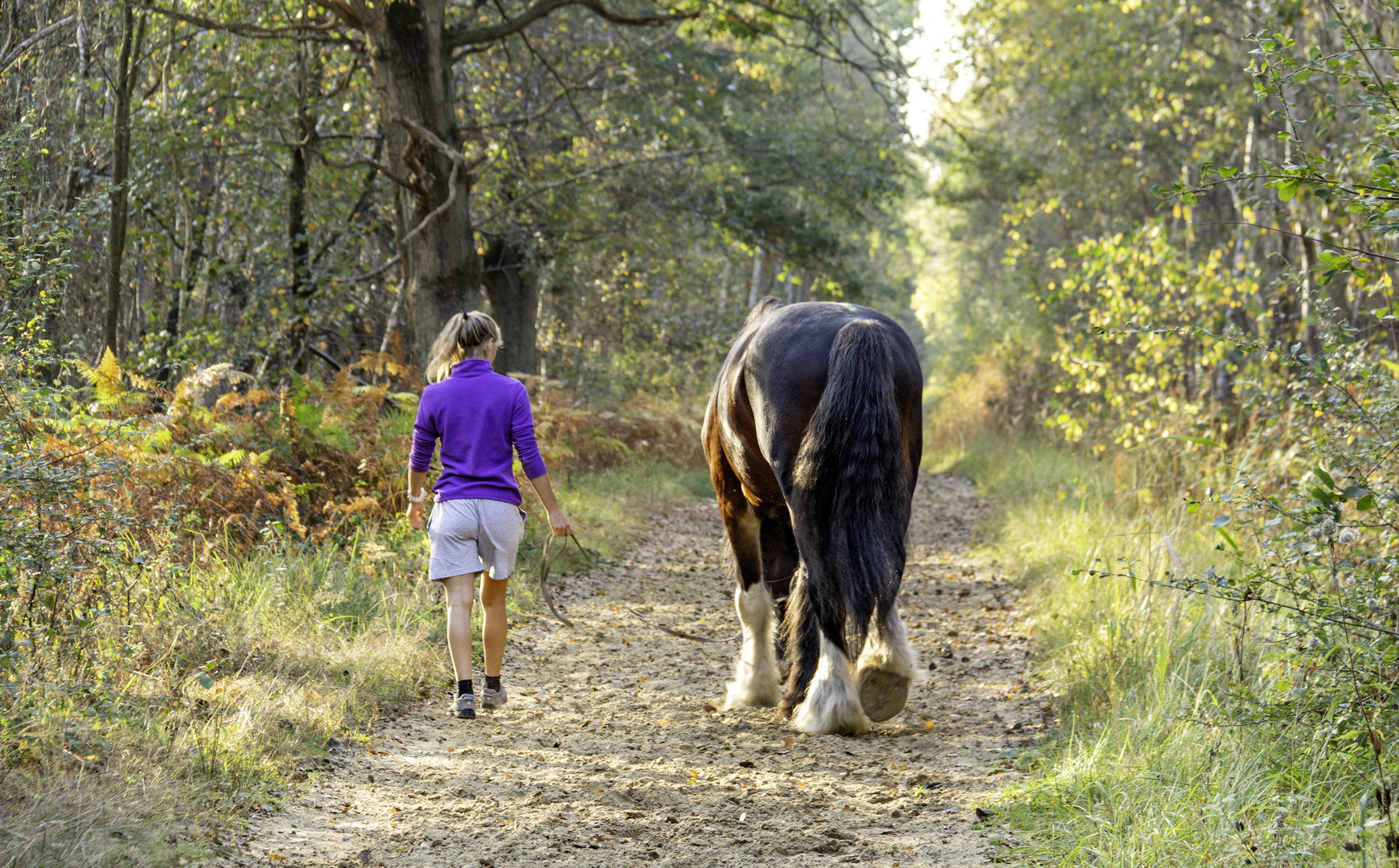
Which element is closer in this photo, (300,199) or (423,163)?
(423,163)

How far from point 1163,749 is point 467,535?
3.10 metres

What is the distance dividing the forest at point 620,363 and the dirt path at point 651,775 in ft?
0.51

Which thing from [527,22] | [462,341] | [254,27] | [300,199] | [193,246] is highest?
[527,22]

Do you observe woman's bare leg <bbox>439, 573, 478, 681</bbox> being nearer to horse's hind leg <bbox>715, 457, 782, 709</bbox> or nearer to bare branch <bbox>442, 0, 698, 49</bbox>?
horse's hind leg <bbox>715, 457, 782, 709</bbox>

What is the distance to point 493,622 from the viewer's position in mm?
5016

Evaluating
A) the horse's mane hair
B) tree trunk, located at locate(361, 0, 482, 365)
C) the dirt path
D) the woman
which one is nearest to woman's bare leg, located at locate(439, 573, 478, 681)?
the woman

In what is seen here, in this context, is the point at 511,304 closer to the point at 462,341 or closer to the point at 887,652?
the point at 462,341

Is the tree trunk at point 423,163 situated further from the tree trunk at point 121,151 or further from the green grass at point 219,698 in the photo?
the green grass at point 219,698

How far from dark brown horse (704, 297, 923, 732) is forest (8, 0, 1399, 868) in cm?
67

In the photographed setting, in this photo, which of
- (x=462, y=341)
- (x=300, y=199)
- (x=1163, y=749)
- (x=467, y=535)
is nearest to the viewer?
(x=1163, y=749)

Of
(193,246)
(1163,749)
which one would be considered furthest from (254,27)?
(1163,749)

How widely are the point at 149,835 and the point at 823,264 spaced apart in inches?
498

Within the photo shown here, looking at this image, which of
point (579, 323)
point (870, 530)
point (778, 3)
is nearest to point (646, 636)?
point (870, 530)

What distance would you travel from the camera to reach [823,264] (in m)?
14.7
